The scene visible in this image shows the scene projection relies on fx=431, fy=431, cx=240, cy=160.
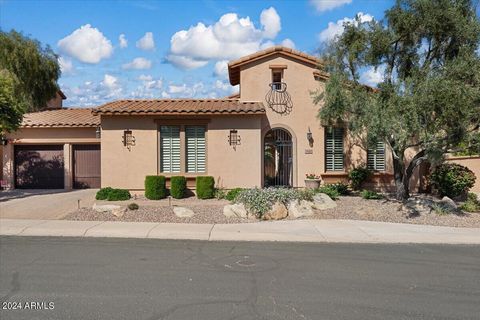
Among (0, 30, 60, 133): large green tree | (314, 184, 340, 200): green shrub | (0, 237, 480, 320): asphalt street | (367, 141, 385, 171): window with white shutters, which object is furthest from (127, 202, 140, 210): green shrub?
(0, 30, 60, 133): large green tree

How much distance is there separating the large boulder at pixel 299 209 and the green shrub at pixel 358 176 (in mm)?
4055

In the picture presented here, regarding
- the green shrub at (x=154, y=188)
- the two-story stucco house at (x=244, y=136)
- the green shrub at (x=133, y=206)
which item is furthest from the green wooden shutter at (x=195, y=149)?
the green shrub at (x=133, y=206)

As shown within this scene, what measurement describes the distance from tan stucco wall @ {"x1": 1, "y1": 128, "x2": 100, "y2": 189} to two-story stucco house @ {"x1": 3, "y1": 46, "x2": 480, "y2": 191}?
3.82 feet

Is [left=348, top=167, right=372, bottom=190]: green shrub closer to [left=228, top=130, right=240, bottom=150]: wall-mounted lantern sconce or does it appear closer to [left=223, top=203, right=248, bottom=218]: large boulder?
[left=228, top=130, right=240, bottom=150]: wall-mounted lantern sconce

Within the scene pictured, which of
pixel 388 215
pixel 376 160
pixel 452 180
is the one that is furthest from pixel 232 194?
pixel 452 180

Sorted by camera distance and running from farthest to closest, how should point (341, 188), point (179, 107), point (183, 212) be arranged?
point (179, 107), point (341, 188), point (183, 212)

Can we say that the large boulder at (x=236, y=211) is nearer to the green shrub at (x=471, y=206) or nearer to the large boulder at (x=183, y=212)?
the large boulder at (x=183, y=212)

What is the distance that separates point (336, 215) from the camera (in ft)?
41.6

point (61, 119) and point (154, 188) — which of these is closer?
point (154, 188)

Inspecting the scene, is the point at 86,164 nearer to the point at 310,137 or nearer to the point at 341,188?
the point at 310,137

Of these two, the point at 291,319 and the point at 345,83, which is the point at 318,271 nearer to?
the point at 291,319

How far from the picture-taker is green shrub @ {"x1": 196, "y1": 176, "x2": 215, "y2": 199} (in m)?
15.2

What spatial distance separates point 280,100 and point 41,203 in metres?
9.35

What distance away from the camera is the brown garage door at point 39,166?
763 inches
